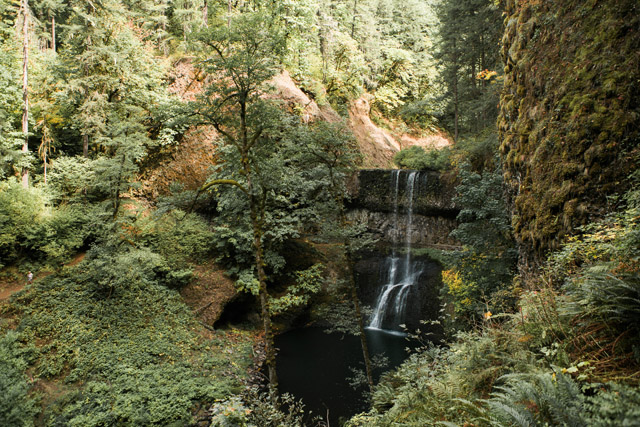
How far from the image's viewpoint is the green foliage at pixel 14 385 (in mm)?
6344

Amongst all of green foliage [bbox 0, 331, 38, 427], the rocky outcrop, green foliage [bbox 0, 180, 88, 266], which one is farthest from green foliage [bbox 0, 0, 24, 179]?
the rocky outcrop

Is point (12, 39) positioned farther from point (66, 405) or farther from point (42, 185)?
point (66, 405)

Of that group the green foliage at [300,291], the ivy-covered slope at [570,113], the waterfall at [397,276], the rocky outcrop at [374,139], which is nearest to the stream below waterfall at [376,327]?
the waterfall at [397,276]

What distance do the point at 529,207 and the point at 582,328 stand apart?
10.6ft

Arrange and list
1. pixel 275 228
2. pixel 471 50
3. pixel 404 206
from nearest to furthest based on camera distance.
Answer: pixel 275 228 < pixel 471 50 < pixel 404 206

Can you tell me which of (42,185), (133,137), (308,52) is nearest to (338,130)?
(133,137)

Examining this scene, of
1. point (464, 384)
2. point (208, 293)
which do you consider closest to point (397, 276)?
point (208, 293)

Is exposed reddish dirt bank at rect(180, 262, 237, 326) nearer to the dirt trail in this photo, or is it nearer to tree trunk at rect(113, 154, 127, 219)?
tree trunk at rect(113, 154, 127, 219)

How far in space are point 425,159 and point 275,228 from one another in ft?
31.1

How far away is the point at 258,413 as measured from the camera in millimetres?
4828

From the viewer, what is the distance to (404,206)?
17.7 metres

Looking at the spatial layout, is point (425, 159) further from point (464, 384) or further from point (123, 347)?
point (123, 347)

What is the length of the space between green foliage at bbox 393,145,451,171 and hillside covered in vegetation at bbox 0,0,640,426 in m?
0.12

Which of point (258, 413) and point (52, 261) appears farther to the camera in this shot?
point (52, 261)
